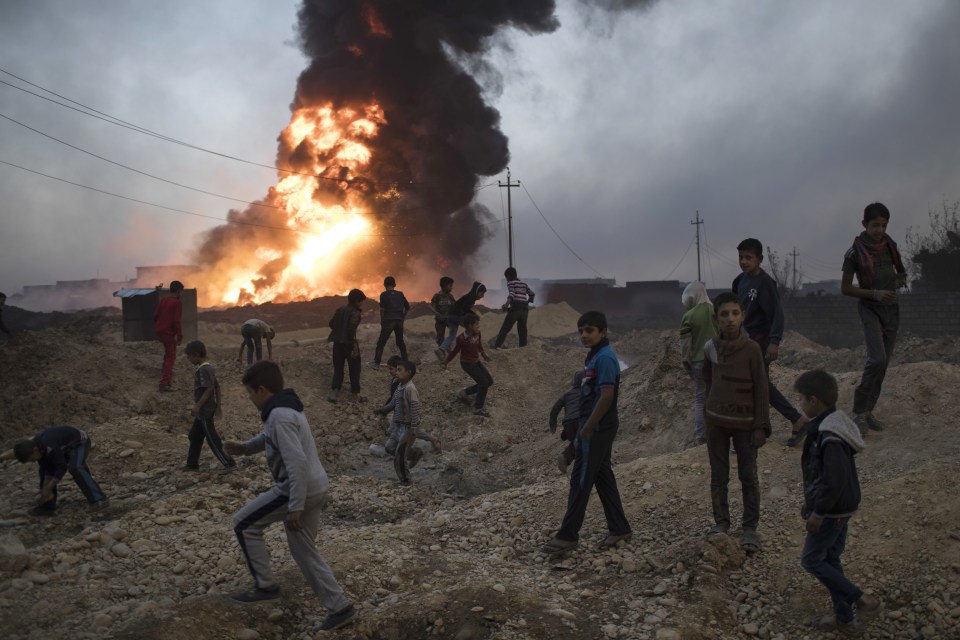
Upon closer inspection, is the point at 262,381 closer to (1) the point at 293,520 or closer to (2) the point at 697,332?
(1) the point at 293,520

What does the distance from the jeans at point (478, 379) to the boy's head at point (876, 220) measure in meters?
6.62

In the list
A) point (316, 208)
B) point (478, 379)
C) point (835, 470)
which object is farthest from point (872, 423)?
point (316, 208)

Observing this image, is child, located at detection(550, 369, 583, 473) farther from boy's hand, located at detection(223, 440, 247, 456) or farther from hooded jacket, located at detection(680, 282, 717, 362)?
boy's hand, located at detection(223, 440, 247, 456)

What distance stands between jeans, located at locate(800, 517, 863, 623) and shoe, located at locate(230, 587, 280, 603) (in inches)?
127

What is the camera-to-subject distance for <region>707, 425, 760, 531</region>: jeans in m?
4.89

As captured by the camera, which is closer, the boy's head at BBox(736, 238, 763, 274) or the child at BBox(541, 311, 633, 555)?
the child at BBox(541, 311, 633, 555)

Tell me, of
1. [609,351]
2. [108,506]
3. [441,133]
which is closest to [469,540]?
[609,351]

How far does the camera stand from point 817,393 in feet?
12.9

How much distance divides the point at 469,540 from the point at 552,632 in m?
1.90

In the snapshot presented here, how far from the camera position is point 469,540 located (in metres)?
6.05

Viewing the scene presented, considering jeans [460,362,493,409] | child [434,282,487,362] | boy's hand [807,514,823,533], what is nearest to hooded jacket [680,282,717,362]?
boy's hand [807,514,823,533]

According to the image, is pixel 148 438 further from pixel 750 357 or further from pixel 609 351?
pixel 750 357

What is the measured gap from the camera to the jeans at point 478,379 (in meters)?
11.7

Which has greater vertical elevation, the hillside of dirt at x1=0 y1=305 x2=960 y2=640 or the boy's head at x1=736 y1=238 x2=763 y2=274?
the boy's head at x1=736 y1=238 x2=763 y2=274
